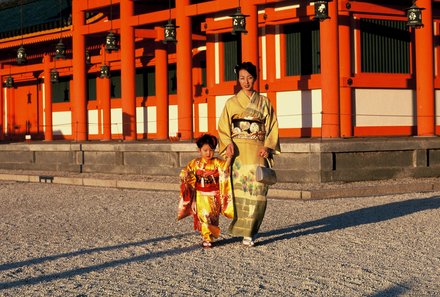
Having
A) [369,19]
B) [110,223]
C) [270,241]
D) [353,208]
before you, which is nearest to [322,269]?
[270,241]

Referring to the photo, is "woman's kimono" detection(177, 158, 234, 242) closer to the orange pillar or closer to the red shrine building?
the red shrine building

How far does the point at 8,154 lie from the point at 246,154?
17225 millimetres

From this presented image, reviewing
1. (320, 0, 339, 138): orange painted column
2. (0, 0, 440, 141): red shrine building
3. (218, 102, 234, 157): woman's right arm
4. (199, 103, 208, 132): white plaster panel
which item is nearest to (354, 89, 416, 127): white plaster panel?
(0, 0, 440, 141): red shrine building

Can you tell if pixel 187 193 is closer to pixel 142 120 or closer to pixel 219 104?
pixel 219 104

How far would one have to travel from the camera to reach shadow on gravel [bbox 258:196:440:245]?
9.45m

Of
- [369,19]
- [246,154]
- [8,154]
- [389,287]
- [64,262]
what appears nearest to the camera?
[389,287]

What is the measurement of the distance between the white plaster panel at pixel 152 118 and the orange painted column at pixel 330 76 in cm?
1072

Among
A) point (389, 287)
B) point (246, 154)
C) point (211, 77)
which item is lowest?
point (389, 287)

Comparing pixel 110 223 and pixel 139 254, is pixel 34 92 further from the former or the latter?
pixel 139 254

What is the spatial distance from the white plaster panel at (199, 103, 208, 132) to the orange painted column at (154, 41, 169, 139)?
1.16 metres

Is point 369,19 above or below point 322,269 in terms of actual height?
above

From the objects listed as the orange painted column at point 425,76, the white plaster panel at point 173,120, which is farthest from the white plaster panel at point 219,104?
the orange painted column at point 425,76

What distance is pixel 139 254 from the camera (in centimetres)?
799

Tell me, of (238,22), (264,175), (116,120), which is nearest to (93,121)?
(116,120)
